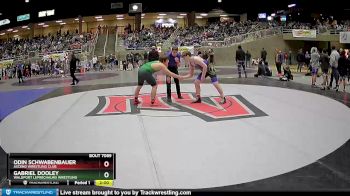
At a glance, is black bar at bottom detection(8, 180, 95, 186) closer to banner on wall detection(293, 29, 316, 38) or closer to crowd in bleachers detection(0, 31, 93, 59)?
banner on wall detection(293, 29, 316, 38)

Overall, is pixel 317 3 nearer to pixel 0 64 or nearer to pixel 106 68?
pixel 106 68

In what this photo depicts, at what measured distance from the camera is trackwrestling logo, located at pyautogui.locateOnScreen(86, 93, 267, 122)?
294 inches

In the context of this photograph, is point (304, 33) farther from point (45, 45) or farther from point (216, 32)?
point (45, 45)

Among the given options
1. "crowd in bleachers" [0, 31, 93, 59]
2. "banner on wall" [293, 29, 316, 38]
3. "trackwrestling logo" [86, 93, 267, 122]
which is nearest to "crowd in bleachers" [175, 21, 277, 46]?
"banner on wall" [293, 29, 316, 38]

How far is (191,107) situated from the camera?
27.3 ft

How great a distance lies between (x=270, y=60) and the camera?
27.3 metres

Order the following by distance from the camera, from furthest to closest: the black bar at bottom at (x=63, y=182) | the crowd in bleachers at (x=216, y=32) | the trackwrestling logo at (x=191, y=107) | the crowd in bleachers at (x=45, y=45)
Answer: the crowd in bleachers at (x=45, y=45) → the crowd in bleachers at (x=216, y=32) → the trackwrestling logo at (x=191, y=107) → the black bar at bottom at (x=63, y=182)

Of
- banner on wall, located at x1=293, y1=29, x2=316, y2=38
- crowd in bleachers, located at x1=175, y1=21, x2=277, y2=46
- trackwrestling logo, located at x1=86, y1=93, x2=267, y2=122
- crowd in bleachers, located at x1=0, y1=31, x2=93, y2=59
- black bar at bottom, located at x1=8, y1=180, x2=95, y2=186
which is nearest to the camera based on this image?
black bar at bottom, located at x1=8, y1=180, x2=95, y2=186

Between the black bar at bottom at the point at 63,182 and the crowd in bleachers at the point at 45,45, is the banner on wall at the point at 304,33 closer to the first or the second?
the crowd in bleachers at the point at 45,45

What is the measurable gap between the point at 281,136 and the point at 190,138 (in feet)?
4.56

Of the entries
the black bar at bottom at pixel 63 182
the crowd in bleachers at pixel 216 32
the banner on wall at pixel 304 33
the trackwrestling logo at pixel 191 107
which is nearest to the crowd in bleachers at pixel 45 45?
the crowd in bleachers at pixel 216 32

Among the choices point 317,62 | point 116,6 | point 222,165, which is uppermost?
point 116,6

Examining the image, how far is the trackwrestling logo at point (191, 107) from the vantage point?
748 centimetres

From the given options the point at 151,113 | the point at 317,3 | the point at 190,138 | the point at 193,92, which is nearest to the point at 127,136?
the point at 190,138
